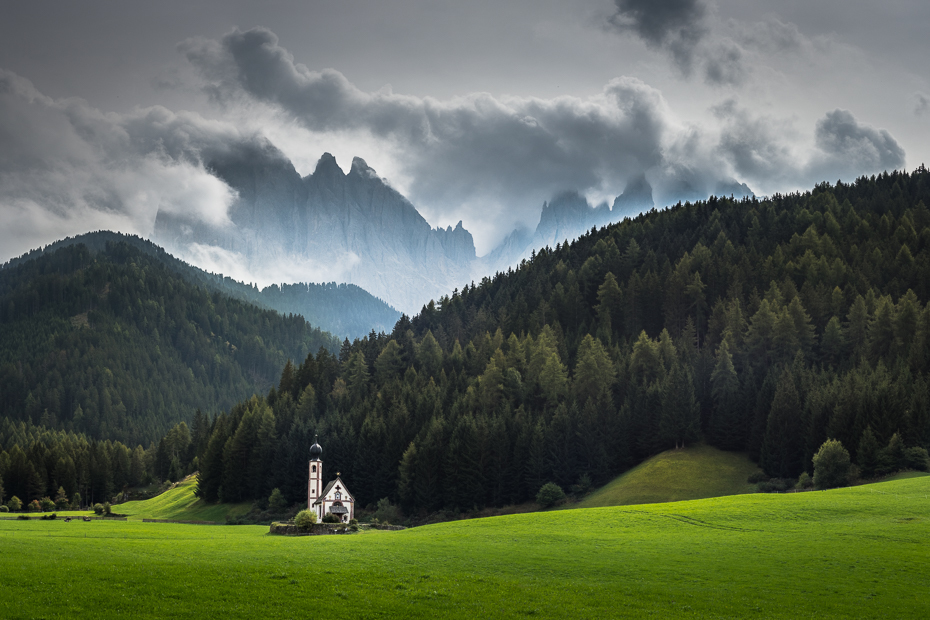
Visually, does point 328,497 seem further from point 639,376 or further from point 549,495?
point 639,376

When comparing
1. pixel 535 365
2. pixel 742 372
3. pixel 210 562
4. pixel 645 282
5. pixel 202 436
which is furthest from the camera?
pixel 202 436

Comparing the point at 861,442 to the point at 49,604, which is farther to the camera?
the point at 861,442

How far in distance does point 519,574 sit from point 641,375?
90730mm

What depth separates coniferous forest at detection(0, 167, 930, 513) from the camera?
332 ft

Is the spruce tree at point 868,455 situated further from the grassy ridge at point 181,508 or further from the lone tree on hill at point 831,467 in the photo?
the grassy ridge at point 181,508

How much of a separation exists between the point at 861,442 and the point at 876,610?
6162 centimetres

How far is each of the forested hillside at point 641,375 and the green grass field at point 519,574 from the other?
155ft

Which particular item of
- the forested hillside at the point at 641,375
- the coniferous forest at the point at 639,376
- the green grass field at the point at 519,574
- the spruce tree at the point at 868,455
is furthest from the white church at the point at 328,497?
the spruce tree at the point at 868,455

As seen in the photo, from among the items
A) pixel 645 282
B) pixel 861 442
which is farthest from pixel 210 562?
pixel 645 282

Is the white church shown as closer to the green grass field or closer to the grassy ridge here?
the grassy ridge

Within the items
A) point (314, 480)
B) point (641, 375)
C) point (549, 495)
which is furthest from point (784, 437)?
point (314, 480)

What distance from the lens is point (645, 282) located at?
15625cm

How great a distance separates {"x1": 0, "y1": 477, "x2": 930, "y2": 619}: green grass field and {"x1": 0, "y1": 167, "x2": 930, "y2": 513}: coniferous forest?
4734cm

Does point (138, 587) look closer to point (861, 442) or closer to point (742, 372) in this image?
point (861, 442)
